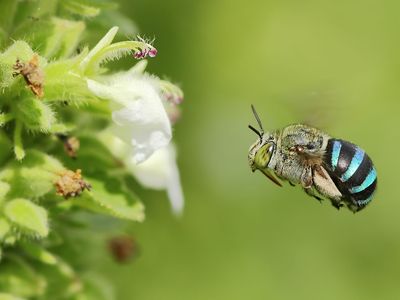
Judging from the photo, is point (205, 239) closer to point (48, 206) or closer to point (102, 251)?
point (102, 251)

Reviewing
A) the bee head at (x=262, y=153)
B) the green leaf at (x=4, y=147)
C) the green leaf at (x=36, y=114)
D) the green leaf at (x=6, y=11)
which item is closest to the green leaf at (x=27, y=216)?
the green leaf at (x=4, y=147)

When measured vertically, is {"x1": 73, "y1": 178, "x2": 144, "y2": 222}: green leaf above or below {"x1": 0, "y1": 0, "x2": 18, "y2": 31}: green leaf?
below

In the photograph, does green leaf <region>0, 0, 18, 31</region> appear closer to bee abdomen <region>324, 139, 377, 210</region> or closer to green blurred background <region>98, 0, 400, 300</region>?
bee abdomen <region>324, 139, 377, 210</region>

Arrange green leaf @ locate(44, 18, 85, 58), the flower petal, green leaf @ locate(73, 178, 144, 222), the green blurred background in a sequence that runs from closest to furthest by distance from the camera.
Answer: the flower petal → green leaf @ locate(44, 18, 85, 58) → green leaf @ locate(73, 178, 144, 222) → the green blurred background

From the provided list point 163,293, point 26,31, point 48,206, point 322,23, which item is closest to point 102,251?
point 48,206

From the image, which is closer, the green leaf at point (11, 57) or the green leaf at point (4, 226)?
the green leaf at point (11, 57)

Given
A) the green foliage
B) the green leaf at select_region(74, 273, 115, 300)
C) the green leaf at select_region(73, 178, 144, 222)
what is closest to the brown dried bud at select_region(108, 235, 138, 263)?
the green leaf at select_region(74, 273, 115, 300)

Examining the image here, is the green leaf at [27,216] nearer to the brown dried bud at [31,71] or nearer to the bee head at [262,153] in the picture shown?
the brown dried bud at [31,71]
